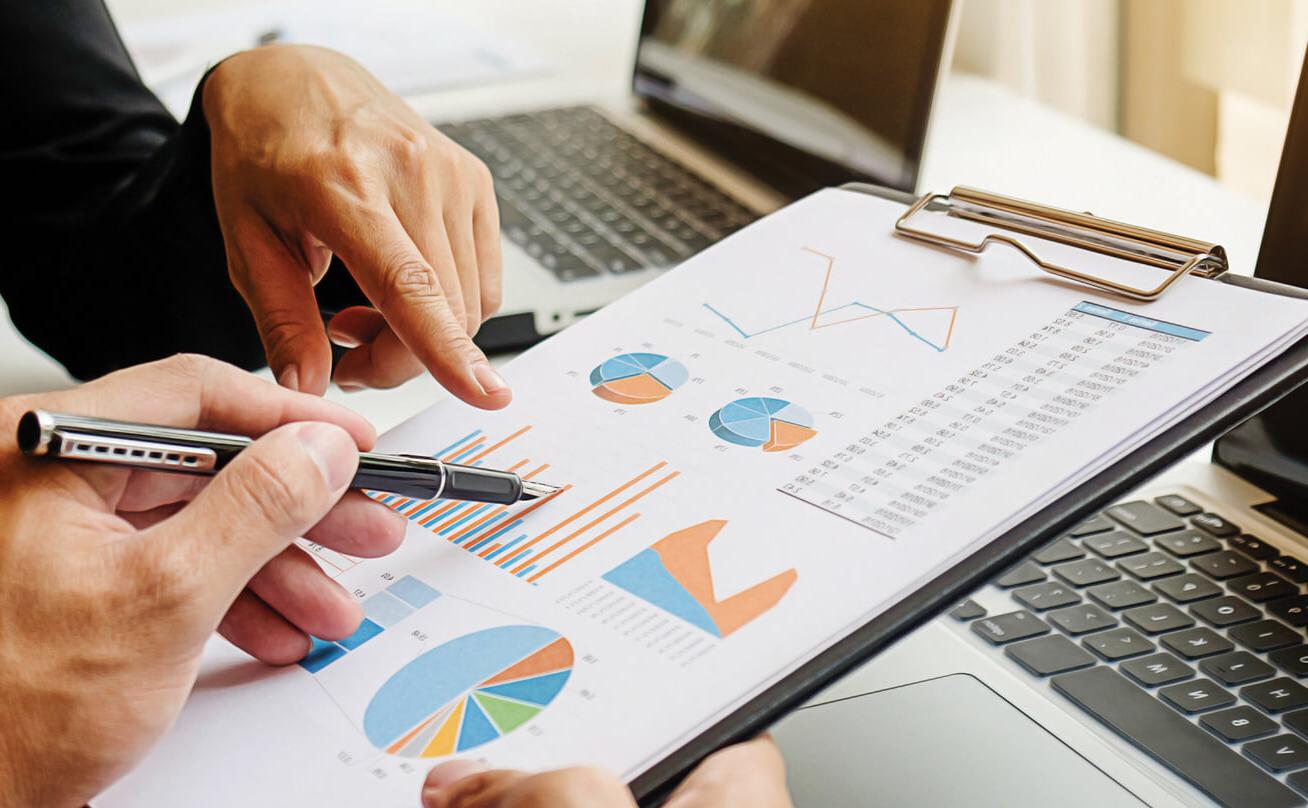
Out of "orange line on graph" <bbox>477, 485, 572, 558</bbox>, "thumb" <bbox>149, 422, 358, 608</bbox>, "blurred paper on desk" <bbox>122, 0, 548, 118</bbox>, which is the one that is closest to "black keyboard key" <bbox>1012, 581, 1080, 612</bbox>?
"orange line on graph" <bbox>477, 485, 572, 558</bbox>

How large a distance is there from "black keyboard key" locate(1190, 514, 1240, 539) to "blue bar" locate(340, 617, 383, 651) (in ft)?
1.36

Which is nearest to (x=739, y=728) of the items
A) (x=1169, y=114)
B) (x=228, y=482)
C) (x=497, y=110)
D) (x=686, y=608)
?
(x=686, y=608)

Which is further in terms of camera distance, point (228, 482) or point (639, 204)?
point (639, 204)

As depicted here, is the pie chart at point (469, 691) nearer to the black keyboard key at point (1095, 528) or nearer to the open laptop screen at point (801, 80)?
the black keyboard key at point (1095, 528)

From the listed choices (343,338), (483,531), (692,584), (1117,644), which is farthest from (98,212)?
(1117,644)

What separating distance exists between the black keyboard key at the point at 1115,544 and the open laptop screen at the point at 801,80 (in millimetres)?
425

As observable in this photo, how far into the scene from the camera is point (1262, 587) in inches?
22.4

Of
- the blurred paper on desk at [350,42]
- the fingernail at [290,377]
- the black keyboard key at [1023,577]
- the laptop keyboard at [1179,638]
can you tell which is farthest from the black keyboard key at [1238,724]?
the blurred paper on desk at [350,42]

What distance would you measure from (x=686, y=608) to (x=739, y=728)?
6cm

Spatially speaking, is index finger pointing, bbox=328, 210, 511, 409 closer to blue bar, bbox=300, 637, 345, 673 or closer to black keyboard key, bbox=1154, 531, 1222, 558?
blue bar, bbox=300, 637, 345, 673

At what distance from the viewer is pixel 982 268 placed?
57cm

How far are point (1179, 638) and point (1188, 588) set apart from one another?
4 cm

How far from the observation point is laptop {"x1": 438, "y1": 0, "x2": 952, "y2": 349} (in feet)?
2.95

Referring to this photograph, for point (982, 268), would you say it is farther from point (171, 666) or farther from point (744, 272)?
point (171, 666)
